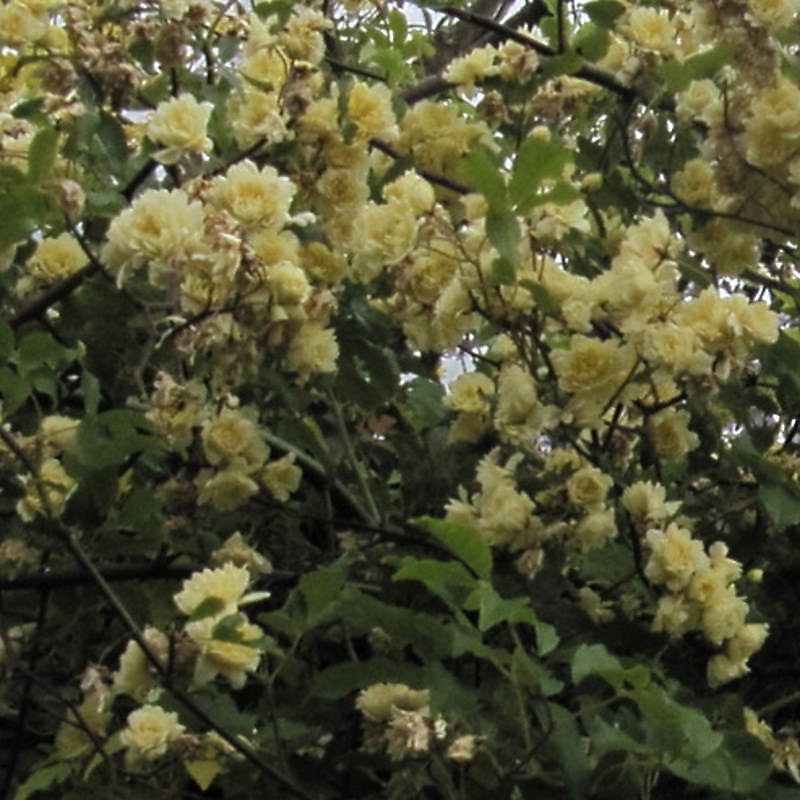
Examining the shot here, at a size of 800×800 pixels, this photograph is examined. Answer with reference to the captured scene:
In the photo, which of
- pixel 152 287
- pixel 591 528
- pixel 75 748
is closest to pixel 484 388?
pixel 591 528

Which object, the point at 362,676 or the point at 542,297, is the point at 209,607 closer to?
the point at 362,676

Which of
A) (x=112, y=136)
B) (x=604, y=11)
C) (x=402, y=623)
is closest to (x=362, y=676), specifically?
(x=402, y=623)

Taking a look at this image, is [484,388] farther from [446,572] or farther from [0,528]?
[0,528]

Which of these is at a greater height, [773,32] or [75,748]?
[773,32]

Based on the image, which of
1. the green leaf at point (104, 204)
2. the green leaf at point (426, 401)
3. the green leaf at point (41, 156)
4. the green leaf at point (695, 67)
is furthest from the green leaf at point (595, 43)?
the green leaf at point (41, 156)

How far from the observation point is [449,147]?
144cm

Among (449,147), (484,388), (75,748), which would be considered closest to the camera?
(75,748)

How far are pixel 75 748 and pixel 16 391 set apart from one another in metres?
0.25

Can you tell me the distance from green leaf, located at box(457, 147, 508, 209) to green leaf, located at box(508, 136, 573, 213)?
0.01 metres

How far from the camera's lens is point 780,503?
125 centimetres

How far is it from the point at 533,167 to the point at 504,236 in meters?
0.05

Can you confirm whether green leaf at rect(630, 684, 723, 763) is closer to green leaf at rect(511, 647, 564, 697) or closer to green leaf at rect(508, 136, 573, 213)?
green leaf at rect(511, 647, 564, 697)

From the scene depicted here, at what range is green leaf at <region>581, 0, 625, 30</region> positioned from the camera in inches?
57.2

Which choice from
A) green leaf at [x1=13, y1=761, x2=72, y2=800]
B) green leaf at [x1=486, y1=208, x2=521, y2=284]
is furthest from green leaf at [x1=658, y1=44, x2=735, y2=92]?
green leaf at [x1=13, y1=761, x2=72, y2=800]
